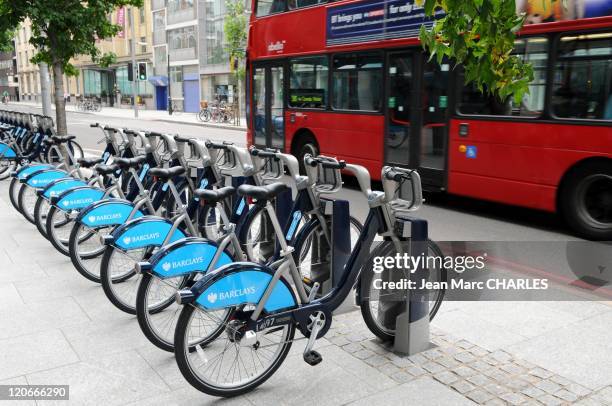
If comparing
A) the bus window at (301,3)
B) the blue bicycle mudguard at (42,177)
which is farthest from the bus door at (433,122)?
the blue bicycle mudguard at (42,177)

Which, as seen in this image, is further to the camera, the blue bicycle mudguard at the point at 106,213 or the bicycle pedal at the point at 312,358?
the blue bicycle mudguard at the point at 106,213

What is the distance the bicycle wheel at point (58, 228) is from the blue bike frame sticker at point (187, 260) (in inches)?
102

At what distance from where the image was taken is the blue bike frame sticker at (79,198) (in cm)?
539

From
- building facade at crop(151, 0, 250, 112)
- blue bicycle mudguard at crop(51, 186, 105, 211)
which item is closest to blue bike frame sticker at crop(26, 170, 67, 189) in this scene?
blue bicycle mudguard at crop(51, 186, 105, 211)

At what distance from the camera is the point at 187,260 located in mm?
3678

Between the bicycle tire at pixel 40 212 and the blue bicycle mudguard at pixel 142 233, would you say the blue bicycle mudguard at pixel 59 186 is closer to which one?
the bicycle tire at pixel 40 212

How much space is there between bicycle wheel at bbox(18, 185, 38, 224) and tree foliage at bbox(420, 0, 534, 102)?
5.79 metres

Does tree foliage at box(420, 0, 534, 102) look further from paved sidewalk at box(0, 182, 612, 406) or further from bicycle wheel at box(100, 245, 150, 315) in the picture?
bicycle wheel at box(100, 245, 150, 315)

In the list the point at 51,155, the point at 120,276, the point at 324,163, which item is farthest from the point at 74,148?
the point at 324,163

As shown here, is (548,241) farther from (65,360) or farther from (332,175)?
(65,360)

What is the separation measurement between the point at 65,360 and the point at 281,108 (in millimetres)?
8666

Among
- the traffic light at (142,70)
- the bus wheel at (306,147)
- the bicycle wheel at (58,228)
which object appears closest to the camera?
the bicycle wheel at (58,228)

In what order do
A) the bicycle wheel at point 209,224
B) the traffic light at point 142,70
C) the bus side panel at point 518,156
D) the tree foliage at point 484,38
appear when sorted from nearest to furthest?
1. the tree foliage at point 484,38
2. the bicycle wheel at point 209,224
3. the bus side panel at point 518,156
4. the traffic light at point 142,70

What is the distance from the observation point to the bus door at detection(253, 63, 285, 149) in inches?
463
